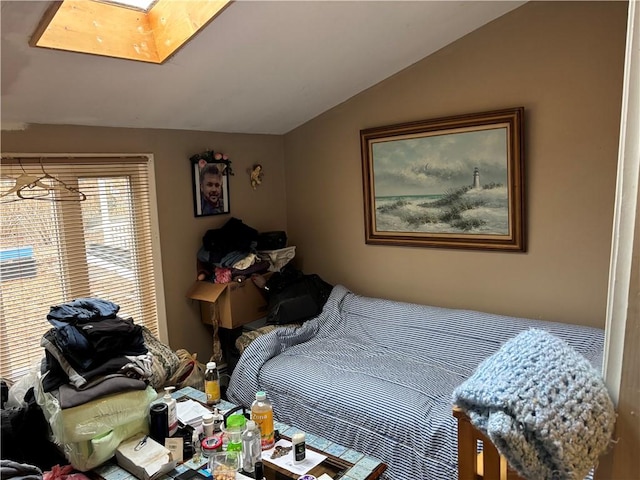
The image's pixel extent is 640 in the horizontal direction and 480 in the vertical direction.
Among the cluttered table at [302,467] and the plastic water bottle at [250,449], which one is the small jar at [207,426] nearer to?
the cluttered table at [302,467]

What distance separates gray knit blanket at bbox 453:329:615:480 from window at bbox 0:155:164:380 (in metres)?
2.38

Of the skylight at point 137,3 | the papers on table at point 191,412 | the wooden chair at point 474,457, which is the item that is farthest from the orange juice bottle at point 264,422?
the skylight at point 137,3

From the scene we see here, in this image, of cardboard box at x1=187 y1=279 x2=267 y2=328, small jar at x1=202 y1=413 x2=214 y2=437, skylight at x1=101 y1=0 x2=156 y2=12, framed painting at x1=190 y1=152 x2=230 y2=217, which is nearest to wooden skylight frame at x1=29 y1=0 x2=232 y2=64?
skylight at x1=101 y1=0 x2=156 y2=12

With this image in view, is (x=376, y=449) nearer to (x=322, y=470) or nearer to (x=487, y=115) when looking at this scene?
(x=322, y=470)

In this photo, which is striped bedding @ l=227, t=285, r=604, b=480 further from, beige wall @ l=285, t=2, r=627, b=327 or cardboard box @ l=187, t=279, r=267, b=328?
cardboard box @ l=187, t=279, r=267, b=328

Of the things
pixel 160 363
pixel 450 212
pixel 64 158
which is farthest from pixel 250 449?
pixel 450 212

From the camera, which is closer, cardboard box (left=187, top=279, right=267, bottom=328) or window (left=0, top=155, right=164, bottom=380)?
window (left=0, top=155, right=164, bottom=380)

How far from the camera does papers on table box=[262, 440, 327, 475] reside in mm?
1811

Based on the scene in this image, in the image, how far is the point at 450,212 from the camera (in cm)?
310

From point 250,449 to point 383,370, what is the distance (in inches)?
42.2

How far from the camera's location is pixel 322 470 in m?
1.82

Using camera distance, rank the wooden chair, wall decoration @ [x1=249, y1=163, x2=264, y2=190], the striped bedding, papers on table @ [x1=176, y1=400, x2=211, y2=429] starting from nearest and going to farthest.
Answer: the wooden chair → papers on table @ [x1=176, y1=400, x2=211, y2=429] → the striped bedding → wall decoration @ [x1=249, y1=163, x2=264, y2=190]

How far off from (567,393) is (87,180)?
2642 millimetres

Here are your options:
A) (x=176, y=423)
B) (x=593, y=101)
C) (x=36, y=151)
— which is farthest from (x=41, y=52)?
(x=593, y=101)
